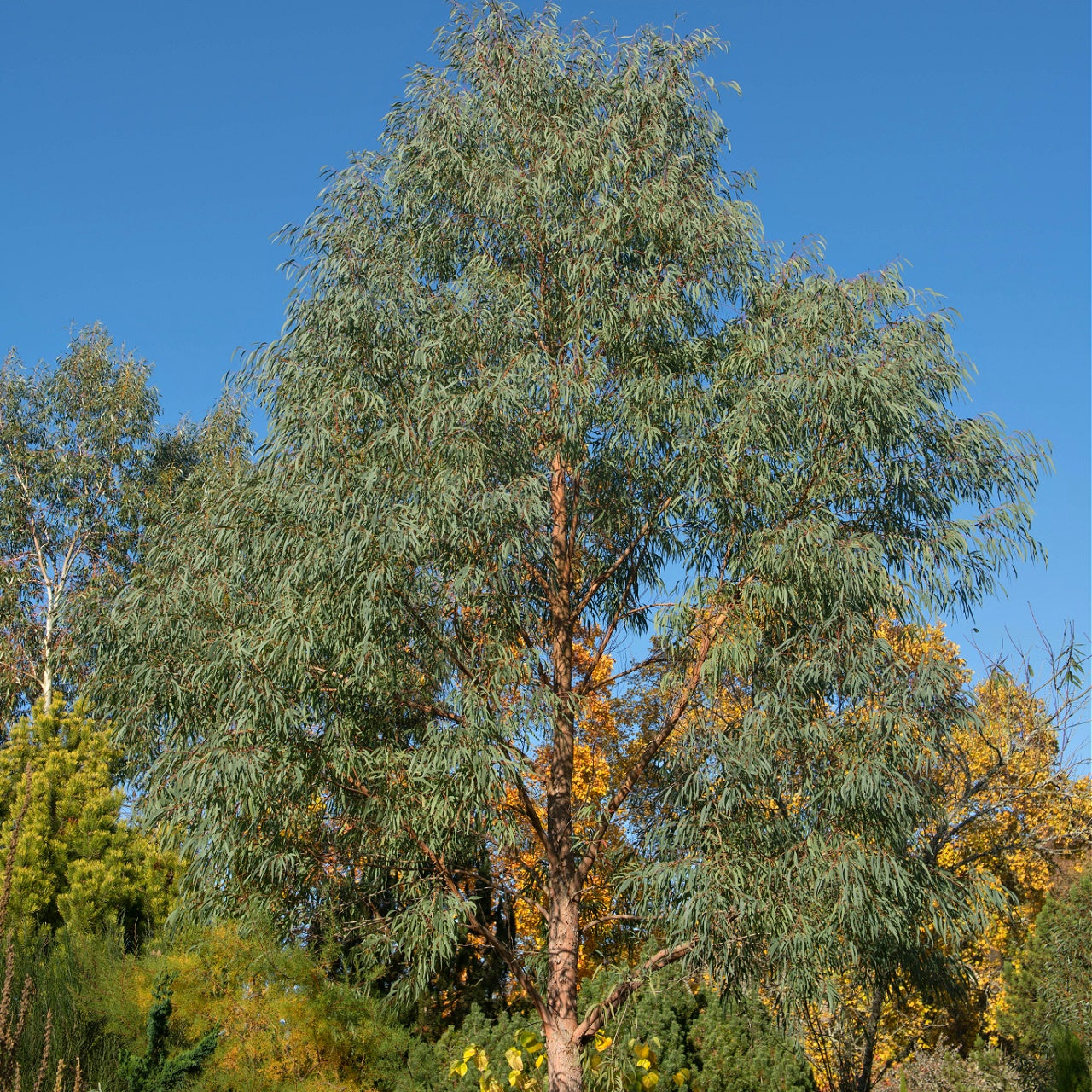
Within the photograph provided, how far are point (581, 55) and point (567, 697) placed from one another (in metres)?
5.64

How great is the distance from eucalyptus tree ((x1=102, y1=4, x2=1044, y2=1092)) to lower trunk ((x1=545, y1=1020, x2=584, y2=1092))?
3 centimetres

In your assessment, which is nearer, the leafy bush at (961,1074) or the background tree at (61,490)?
the leafy bush at (961,1074)

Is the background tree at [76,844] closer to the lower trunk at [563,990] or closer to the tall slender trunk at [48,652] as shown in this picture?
the tall slender trunk at [48,652]

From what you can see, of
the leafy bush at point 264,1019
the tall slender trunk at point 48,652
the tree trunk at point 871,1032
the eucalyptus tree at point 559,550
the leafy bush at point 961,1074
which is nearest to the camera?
the eucalyptus tree at point 559,550

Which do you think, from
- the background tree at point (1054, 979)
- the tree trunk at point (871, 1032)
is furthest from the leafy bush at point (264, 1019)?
the background tree at point (1054, 979)

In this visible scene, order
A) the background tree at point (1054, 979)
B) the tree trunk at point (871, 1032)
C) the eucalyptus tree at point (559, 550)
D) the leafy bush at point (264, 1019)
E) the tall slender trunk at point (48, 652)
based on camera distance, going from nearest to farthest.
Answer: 1. the eucalyptus tree at point (559, 550)
2. the leafy bush at point (264, 1019)
3. the tree trunk at point (871, 1032)
4. the background tree at point (1054, 979)
5. the tall slender trunk at point (48, 652)

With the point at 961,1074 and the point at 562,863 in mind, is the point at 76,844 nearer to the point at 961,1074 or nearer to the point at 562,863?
the point at 562,863

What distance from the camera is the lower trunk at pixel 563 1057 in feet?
24.2

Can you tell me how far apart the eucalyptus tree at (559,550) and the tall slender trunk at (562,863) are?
0.10 feet

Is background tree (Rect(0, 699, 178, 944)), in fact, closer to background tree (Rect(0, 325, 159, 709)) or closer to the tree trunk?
background tree (Rect(0, 325, 159, 709))

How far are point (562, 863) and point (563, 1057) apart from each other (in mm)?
1345

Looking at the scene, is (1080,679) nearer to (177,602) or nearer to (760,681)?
Answer: (760,681)

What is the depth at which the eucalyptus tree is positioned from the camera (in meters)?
6.72

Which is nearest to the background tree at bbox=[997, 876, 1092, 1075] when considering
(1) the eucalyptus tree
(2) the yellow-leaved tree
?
(2) the yellow-leaved tree
